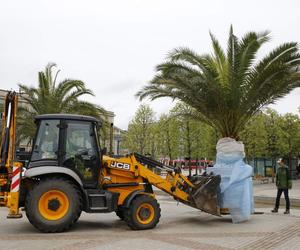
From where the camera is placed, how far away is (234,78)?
13.2 m

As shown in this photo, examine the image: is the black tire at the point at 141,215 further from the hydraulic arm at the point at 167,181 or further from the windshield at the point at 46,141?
the windshield at the point at 46,141

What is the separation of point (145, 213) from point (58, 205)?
2.09m

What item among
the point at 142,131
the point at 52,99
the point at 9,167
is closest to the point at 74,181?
the point at 9,167

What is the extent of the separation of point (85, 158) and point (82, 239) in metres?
2.10

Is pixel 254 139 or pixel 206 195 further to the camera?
pixel 254 139

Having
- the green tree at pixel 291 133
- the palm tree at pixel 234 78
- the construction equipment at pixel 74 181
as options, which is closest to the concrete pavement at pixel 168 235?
the construction equipment at pixel 74 181

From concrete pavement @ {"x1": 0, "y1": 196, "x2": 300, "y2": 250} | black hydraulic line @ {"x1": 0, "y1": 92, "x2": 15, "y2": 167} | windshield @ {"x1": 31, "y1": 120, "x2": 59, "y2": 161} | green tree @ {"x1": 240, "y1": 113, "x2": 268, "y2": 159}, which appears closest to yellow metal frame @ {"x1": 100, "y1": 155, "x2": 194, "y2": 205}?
concrete pavement @ {"x1": 0, "y1": 196, "x2": 300, "y2": 250}

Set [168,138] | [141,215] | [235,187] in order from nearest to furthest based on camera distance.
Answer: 1. [141,215]
2. [235,187]
3. [168,138]

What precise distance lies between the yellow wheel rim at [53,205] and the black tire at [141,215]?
1508 mm

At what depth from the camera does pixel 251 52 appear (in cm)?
1331

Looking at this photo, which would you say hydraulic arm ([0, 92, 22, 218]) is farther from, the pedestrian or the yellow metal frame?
the pedestrian

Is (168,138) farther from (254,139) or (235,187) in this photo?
(235,187)

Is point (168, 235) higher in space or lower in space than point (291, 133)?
lower

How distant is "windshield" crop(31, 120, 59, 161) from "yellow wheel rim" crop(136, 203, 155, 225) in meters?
2.36
